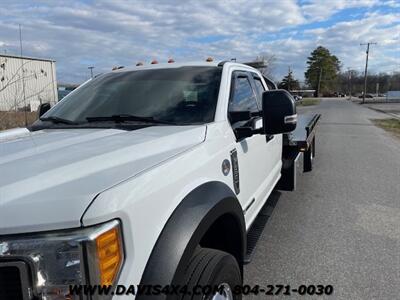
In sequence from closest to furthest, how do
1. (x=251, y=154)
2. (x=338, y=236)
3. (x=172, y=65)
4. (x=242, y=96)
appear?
1. (x=251, y=154)
2. (x=242, y=96)
3. (x=172, y=65)
4. (x=338, y=236)

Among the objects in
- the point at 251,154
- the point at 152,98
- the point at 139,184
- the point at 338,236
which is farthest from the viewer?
the point at 338,236

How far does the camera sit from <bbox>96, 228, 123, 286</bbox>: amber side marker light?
148cm

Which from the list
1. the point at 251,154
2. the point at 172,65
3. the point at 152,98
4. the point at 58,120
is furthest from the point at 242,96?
the point at 58,120

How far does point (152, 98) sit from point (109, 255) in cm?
193

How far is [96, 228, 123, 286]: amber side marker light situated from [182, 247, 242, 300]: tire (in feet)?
1.39

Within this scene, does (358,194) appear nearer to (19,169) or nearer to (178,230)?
(178,230)

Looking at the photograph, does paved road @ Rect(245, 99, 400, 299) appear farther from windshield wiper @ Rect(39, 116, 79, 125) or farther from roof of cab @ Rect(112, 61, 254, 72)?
windshield wiper @ Rect(39, 116, 79, 125)

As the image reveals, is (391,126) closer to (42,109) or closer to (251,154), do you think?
(251,154)

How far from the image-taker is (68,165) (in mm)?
1837

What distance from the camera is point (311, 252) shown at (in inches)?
165

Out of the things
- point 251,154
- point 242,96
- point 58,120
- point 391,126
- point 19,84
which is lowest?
point 391,126

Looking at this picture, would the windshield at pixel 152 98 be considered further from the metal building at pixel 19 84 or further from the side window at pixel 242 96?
the metal building at pixel 19 84

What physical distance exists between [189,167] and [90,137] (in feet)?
2.49

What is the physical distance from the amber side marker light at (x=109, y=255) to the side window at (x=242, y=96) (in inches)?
73.7
